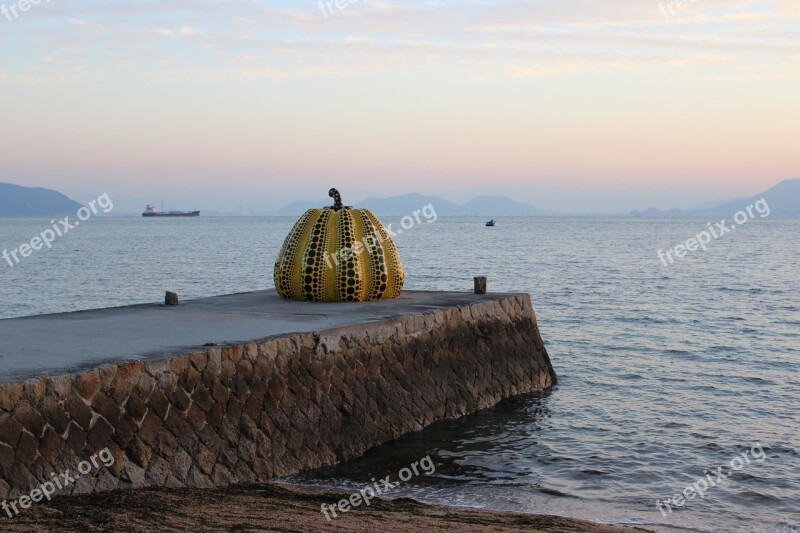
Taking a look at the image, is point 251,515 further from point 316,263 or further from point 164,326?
point 316,263

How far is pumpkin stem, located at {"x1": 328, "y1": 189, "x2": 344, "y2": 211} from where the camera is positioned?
68.0ft

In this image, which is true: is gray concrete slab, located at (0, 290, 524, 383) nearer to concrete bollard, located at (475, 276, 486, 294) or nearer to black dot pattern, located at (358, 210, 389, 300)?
concrete bollard, located at (475, 276, 486, 294)

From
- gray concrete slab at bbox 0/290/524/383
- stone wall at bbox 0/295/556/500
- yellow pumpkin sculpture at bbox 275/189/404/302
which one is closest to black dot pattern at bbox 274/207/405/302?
yellow pumpkin sculpture at bbox 275/189/404/302

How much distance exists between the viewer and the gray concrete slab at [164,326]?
12.0 m

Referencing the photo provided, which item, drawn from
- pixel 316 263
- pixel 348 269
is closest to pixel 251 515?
pixel 348 269

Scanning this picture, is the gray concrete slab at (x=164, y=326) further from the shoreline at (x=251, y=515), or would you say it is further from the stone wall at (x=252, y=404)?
the shoreline at (x=251, y=515)

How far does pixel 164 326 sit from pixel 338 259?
4.90m

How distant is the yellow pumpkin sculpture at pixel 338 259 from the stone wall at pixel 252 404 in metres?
2.26

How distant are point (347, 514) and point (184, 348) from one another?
3.59m

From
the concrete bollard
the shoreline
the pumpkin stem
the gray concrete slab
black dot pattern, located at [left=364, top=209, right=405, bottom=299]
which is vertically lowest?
the shoreline

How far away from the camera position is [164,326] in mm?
15828

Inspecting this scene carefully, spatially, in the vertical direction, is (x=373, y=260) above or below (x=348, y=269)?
above

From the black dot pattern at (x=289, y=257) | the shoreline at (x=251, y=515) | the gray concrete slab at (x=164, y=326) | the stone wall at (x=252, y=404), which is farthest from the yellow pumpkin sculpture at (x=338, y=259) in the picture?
the shoreline at (x=251, y=515)

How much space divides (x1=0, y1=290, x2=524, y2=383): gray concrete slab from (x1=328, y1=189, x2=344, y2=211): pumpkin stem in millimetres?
2404
